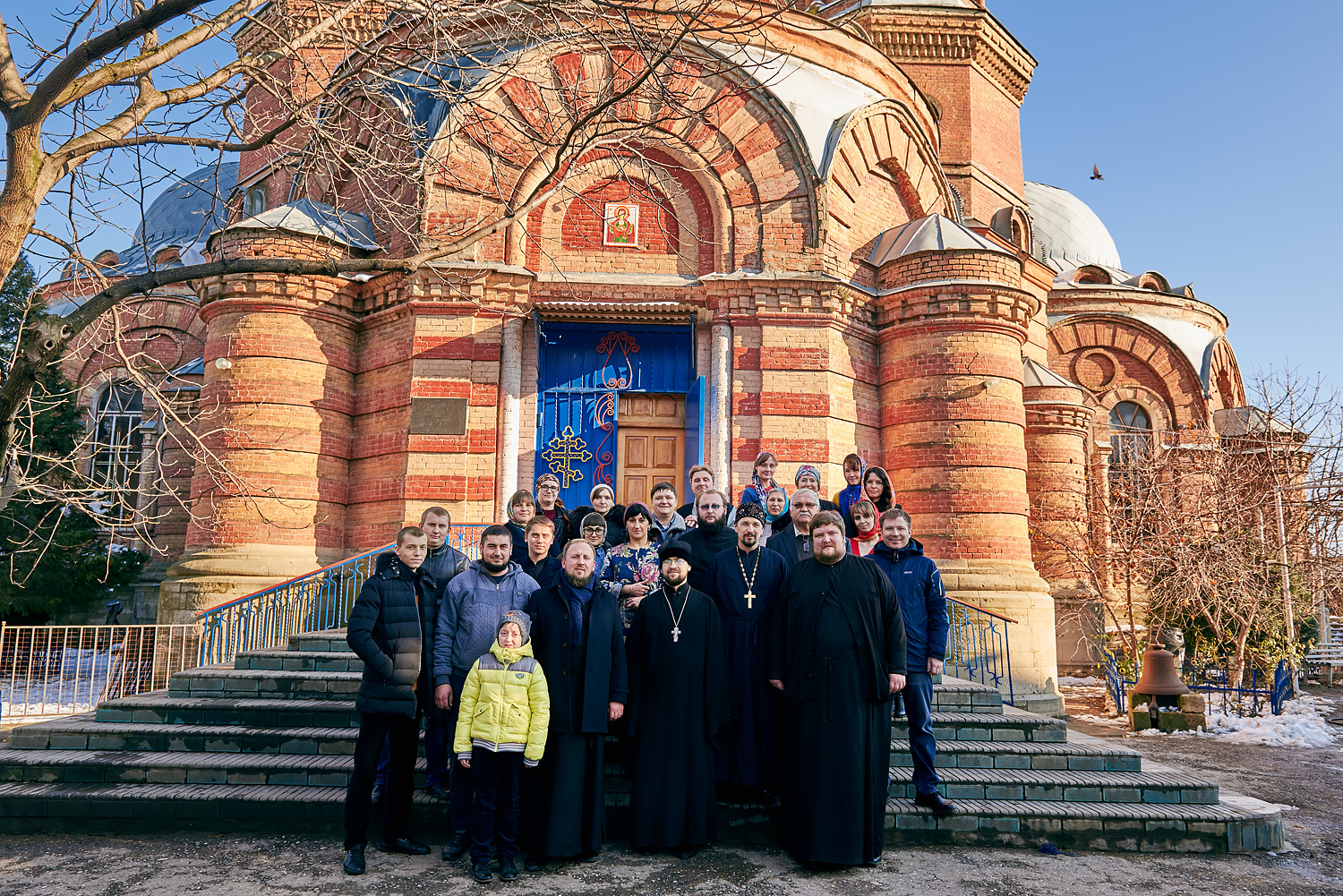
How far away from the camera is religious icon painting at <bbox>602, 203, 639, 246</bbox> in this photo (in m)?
13.0

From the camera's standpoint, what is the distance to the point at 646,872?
17.4 ft

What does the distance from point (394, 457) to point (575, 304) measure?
11.0ft

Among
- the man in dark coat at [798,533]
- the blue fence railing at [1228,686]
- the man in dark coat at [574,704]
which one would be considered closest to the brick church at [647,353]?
the blue fence railing at [1228,686]

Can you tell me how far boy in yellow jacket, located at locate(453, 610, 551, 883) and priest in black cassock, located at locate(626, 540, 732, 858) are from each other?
A: 74cm

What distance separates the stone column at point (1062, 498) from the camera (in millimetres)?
17828

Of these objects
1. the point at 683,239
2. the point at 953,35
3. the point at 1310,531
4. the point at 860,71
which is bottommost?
the point at 1310,531

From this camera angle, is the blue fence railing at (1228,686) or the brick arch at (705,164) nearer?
the brick arch at (705,164)

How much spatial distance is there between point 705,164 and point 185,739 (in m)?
9.91

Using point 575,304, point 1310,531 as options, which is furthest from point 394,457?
point 1310,531

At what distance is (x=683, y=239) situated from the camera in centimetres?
1312

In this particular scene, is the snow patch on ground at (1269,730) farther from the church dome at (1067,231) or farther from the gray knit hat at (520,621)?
the church dome at (1067,231)

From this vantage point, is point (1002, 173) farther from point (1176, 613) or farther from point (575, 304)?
point (575, 304)

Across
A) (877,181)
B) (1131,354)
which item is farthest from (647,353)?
(1131,354)

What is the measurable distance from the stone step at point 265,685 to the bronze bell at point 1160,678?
33.9ft
